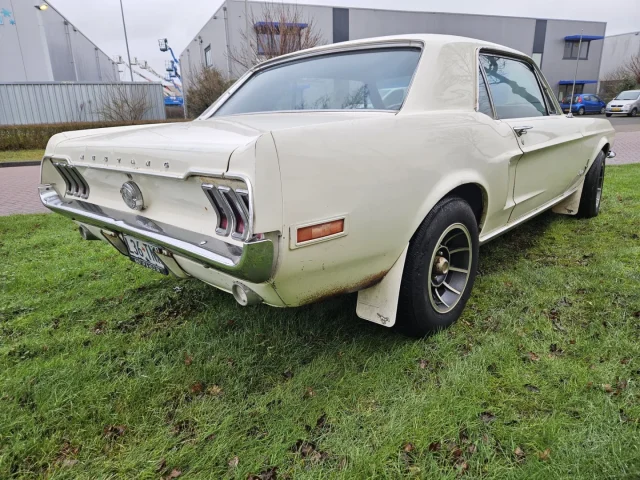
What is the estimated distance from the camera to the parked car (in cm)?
2597

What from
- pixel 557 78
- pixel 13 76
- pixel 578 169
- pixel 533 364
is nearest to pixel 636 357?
pixel 533 364

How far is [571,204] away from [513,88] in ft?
6.22

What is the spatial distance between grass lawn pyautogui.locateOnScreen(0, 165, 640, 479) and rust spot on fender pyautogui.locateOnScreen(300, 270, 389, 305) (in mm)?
476

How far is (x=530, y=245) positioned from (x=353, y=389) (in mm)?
2689

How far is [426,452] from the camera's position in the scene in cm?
175

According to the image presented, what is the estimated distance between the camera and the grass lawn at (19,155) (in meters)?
13.7

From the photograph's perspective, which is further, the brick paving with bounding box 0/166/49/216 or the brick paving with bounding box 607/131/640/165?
the brick paving with bounding box 607/131/640/165

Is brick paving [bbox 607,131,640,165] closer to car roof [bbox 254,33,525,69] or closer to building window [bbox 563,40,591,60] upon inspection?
car roof [bbox 254,33,525,69]

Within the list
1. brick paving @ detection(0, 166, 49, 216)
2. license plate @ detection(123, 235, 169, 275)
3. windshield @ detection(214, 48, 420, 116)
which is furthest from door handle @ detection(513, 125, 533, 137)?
brick paving @ detection(0, 166, 49, 216)

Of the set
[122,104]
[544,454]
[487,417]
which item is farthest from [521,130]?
[122,104]

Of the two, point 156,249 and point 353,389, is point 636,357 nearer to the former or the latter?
point 353,389

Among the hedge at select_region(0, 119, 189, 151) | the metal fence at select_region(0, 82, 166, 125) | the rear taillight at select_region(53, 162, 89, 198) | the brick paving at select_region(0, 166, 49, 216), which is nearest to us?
the rear taillight at select_region(53, 162, 89, 198)

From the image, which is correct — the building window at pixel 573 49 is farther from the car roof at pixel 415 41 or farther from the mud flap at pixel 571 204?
the car roof at pixel 415 41

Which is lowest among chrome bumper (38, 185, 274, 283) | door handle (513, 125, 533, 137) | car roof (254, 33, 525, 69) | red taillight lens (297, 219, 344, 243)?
chrome bumper (38, 185, 274, 283)
